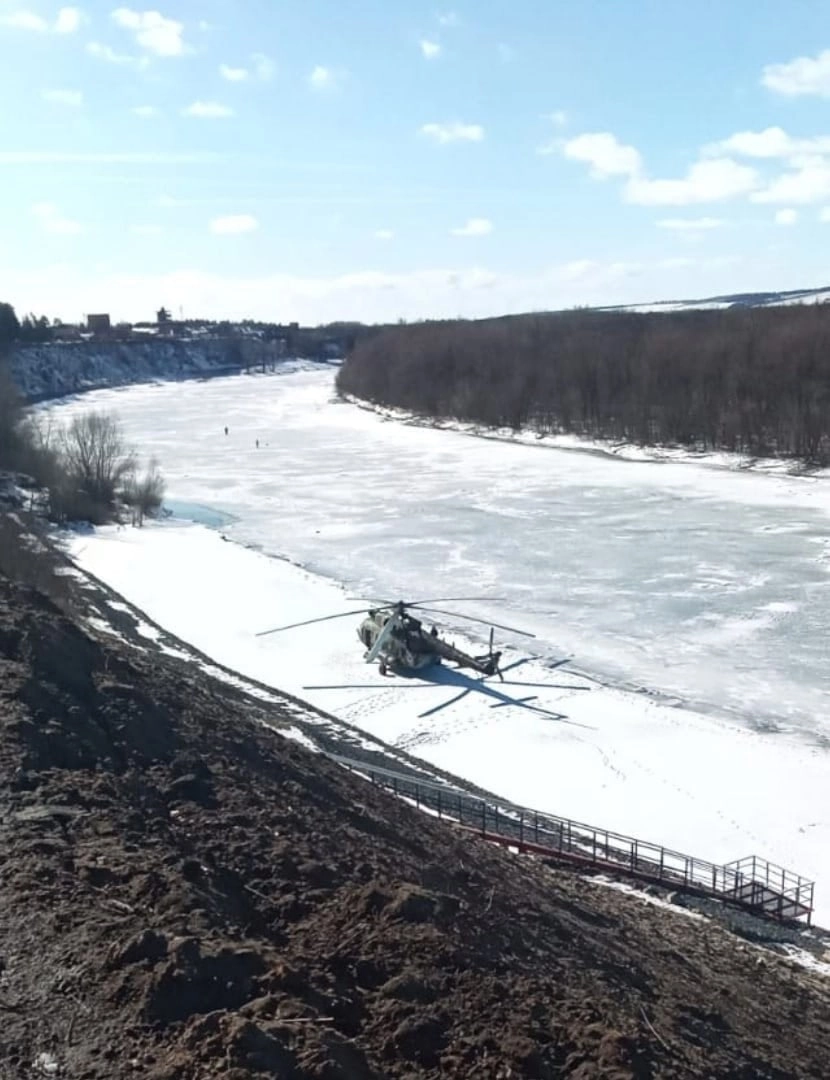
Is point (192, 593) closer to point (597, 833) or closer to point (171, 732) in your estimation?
point (597, 833)

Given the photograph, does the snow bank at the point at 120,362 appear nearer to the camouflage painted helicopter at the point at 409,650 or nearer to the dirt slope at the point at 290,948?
the camouflage painted helicopter at the point at 409,650

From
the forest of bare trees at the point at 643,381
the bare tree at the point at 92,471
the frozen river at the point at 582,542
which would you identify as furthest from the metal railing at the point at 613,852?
the forest of bare trees at the point at 643,381

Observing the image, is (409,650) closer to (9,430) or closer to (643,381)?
(9,430)

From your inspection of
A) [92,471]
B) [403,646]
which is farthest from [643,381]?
[403,646]

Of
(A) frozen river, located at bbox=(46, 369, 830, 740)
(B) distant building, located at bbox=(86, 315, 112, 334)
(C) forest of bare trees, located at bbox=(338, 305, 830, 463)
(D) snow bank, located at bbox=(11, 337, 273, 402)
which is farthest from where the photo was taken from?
(B) distant building, located at bbox=(86, 315, 112, 334)

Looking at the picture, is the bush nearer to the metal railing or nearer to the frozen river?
the frozen river

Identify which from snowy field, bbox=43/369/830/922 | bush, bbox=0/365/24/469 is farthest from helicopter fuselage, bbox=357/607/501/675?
bush, bbox=0/365/24/469

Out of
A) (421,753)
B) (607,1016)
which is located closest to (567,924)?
(607,1016)
